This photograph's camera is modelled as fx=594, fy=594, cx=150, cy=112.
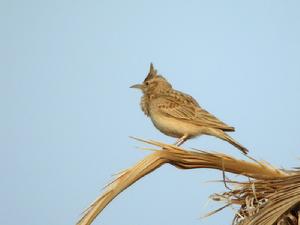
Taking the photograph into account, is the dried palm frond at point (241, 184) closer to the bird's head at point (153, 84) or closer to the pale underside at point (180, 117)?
the pale underside at point (180, 117)

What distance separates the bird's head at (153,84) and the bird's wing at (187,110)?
1.64 feet

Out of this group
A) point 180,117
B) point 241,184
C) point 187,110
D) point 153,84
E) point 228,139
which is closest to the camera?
point 241,184

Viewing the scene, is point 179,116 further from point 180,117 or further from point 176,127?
point 176,127

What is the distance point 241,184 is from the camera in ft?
16.3

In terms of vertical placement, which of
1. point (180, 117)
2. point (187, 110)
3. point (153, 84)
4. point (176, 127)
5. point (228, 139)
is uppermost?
point (153, 84)

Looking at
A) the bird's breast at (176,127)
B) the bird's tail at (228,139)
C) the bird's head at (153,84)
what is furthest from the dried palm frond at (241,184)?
the bird's head at (153,84)

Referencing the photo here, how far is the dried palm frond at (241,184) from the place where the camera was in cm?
435

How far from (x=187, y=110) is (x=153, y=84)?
131 centimetres

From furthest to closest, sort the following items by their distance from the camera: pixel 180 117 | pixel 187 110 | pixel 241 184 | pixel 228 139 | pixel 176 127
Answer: pixel 187 110 < pixel 180 117 < pixel 176 127 < pixel 228 139 < pixel 241 184

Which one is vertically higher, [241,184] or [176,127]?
[176,127]

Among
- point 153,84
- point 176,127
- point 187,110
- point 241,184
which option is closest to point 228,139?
point 176,127

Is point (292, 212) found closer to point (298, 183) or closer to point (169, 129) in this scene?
point (298, 183)

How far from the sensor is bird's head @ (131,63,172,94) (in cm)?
1132

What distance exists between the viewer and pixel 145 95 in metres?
11.3
